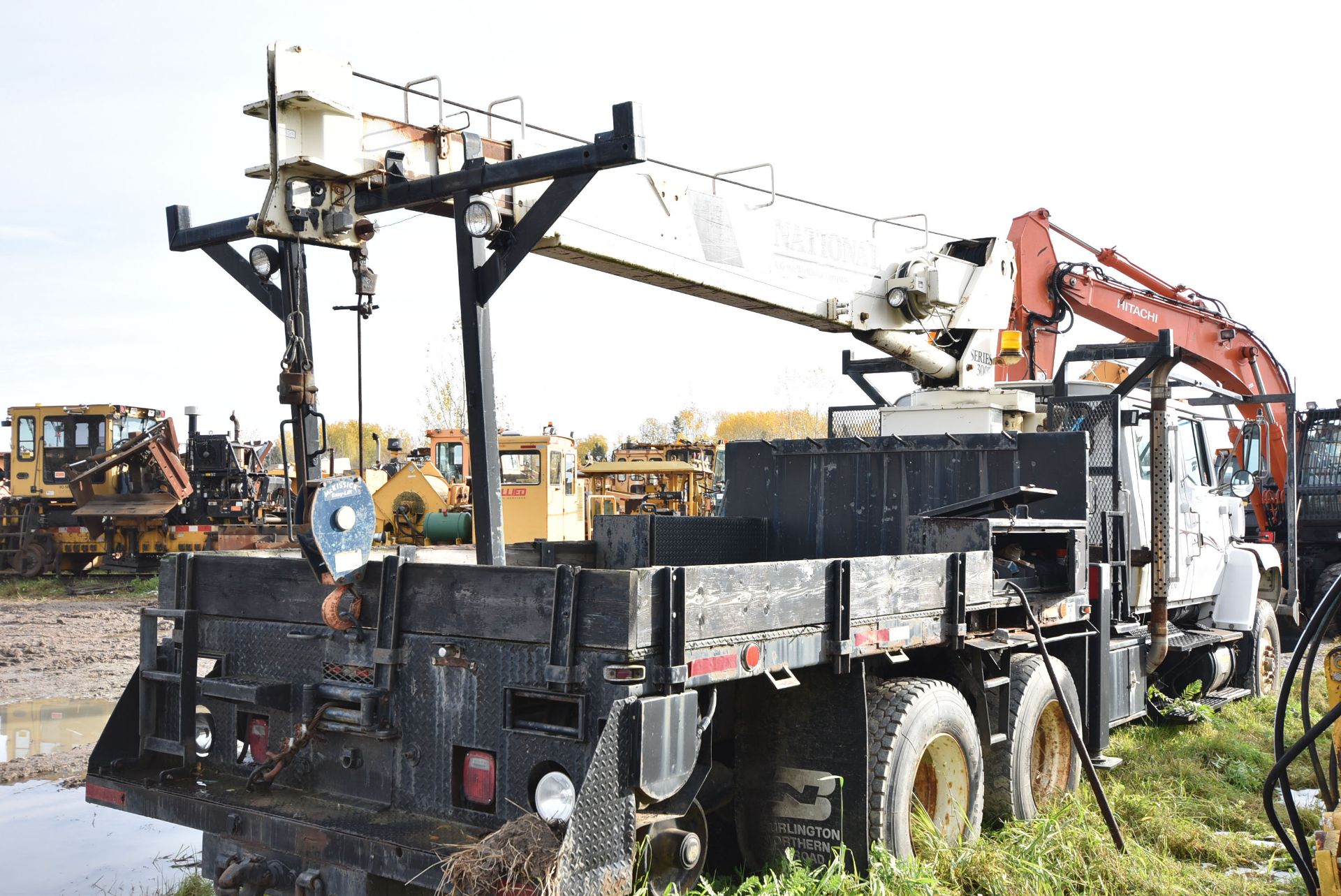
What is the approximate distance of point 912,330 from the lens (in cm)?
858

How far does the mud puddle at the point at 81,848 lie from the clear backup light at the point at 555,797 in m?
2.89

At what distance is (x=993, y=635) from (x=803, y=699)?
57.6 inches

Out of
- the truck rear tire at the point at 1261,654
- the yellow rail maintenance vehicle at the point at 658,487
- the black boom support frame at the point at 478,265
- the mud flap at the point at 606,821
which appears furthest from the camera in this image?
the yellow rail maintenance vehicle at the point at 658,487

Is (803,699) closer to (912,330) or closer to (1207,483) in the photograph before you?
(912,330)

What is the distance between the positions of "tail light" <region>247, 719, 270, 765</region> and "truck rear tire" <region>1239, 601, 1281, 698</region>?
8.14 meters

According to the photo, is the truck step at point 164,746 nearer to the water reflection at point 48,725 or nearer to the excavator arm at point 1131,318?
the water reflection at point 48,725

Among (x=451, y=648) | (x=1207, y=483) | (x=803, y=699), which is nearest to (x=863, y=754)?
(x=803, y=699)

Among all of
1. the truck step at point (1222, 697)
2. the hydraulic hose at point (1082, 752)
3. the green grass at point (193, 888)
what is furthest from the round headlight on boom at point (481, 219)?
the truck step at point (1222, 697)

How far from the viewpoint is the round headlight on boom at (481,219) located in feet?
18.0

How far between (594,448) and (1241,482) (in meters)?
45.5

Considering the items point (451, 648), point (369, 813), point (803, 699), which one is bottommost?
point (369, 813)

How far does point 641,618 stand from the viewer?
3.70 metres

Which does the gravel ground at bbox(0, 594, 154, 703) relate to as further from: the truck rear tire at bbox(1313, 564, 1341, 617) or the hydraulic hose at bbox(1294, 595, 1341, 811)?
the truck rear tire at bbox(1313, 564, 1341, 617)

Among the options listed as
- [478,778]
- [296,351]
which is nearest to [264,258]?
[296,351]
